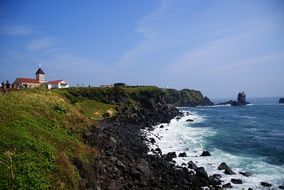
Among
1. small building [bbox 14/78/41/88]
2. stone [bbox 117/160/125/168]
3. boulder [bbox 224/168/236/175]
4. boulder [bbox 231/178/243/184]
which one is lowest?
boulder [bbox 231/178/243/184]

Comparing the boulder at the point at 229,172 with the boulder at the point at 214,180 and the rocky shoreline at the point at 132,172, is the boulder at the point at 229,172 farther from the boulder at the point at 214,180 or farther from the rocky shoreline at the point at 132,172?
the rocky shoreline at the point at 132,172

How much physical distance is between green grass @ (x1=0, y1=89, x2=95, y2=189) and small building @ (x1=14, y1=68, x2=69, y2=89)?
157 feet

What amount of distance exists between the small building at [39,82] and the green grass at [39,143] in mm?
47705

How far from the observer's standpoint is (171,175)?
1307 inches

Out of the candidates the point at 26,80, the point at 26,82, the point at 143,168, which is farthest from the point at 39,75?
the point at 143,168

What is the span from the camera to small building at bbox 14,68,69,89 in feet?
259

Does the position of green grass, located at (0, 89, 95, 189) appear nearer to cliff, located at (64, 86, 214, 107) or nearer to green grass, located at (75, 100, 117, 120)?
green grass, located at (75, 100, 117, 120)

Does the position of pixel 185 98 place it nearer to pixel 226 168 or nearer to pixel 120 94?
pixel 120 94

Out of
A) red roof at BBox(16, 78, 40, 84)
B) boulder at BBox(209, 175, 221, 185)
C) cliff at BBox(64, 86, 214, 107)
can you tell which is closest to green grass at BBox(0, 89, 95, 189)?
boulder at BBox(209, 175, 221, 185)

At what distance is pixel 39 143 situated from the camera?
21.7 m

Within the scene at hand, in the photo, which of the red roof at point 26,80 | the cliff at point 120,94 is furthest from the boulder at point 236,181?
the red roof at point 26,80

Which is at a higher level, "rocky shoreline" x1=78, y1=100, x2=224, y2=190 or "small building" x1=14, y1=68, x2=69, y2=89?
"small building" x1=14, y1=68, x2=69, y2=89

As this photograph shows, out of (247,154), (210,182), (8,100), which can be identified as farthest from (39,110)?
(247,154)

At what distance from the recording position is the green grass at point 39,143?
18297 mm
